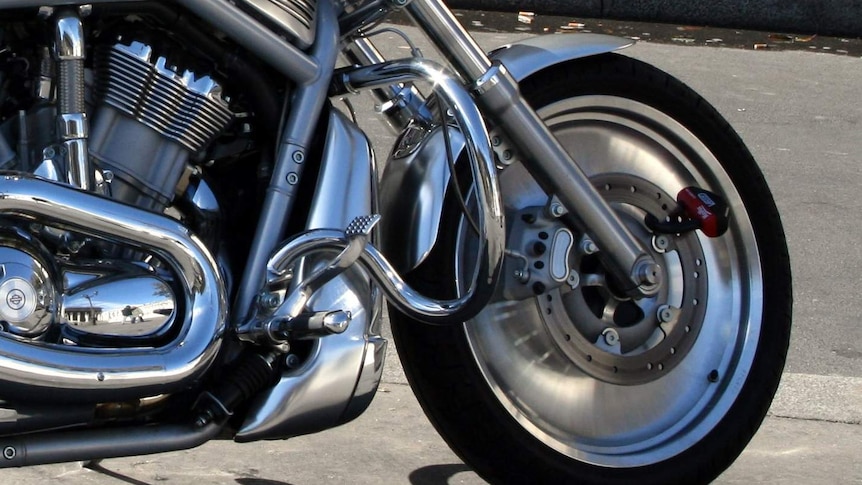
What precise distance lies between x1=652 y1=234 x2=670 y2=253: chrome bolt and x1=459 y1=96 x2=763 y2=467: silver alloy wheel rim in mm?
120

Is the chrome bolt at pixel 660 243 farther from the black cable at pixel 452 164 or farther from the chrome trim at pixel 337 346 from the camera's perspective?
the chrome trim at pixel 337 346

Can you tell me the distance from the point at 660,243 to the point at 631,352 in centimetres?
23

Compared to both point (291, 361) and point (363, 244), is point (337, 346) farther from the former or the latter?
point (363, 244)

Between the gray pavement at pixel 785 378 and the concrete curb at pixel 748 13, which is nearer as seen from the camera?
the gray pavement at pixel 785 378

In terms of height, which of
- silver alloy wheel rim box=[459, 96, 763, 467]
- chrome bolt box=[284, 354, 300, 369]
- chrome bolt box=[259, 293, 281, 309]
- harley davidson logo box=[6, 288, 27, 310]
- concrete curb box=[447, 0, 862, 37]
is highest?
concrete curb box=[447, 0, 862, 37]

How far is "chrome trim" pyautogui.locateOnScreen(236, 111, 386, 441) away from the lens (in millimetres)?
2375

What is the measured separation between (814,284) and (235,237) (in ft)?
9.13

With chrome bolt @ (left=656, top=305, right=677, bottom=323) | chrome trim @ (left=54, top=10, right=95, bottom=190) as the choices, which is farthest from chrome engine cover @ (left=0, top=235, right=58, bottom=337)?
chrome bolt @ (left=656, top=305, right=677, bottom=323)

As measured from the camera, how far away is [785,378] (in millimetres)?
3904

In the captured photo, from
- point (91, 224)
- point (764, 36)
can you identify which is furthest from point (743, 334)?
point (764, 36)

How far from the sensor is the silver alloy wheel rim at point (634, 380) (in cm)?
277

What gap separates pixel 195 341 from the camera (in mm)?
2221

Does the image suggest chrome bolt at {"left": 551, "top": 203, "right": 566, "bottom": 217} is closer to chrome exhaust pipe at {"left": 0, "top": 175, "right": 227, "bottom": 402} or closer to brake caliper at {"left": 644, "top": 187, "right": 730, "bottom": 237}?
brake caliper at {"left": 644, "top": 187, "right": 730, "bottom": 237}

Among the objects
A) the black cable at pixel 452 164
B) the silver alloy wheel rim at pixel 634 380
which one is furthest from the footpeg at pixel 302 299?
the silver alloy wheel rim at pixel 634 380
